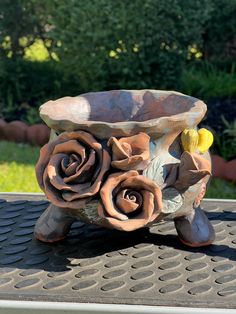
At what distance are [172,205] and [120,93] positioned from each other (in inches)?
17.1

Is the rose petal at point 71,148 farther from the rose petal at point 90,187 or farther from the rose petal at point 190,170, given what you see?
the rose petal at point 190,170

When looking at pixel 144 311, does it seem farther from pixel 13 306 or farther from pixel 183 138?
pixel 183 138

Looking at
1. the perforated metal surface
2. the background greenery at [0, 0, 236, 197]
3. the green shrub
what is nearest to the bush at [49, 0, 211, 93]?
the background greenery at [0, 0, 236, 197]

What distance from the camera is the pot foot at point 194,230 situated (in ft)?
6.36

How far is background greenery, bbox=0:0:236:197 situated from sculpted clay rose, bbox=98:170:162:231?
2291 mm

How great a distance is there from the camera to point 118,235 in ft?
6.72

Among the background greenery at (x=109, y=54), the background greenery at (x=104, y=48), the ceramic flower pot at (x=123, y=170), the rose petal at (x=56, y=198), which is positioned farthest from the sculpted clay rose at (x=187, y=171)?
the background greenery at (x=104, y=48)

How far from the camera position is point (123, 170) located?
5.72 ft

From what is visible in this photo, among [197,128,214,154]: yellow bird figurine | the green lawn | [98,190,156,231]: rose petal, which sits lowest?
the green lawn

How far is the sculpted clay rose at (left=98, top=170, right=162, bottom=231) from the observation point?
1.71 m

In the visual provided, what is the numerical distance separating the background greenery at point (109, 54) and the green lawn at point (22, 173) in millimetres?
12

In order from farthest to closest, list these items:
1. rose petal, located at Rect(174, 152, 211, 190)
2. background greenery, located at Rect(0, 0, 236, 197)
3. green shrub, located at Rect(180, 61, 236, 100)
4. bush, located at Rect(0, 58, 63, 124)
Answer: bush, located at Rect(0, 58, 63, 124), green shrub, located at Rect(180, 61, 236, 100), background greenery, located at Rect(0, 0, 236, 197), rose petal, located at Rect(174, 152, 211, 190)

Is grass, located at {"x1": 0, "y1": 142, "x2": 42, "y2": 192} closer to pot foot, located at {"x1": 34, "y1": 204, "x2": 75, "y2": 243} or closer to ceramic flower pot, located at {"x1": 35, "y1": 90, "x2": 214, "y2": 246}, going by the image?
pot foot, located at {"x1": 34, "y1": 204, "x2": 75, "y2": 243}

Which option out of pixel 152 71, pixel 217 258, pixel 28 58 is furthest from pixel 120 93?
pixel 28 58
